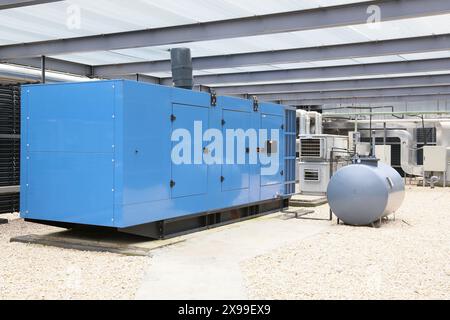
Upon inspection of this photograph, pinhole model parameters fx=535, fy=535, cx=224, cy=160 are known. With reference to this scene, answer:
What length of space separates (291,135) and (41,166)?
18.5 feet

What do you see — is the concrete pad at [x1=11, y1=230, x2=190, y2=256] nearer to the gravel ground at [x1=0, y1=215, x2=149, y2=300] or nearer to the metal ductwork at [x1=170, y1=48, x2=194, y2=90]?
the gravel ground at [x1=0, y1=215, x2=149, y2=300]

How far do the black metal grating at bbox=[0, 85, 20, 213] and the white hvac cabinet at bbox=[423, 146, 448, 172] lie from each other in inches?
495

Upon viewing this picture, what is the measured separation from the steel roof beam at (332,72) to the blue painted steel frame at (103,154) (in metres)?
6.48

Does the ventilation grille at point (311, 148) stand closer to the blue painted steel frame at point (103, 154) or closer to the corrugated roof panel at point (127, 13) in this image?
the corrugated roof panel at point (127, 13)

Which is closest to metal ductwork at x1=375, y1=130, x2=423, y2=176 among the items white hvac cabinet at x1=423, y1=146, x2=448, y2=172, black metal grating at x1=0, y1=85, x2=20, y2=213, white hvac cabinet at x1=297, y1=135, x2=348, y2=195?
white hvac cabinet at x1=423, y1=146, x2=448, y2=172

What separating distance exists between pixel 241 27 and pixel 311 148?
17.1 ft

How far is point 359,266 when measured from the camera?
580 cm

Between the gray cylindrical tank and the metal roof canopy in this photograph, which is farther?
the gray cylindrical tank

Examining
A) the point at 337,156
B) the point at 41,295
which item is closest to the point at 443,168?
the point at 337,156

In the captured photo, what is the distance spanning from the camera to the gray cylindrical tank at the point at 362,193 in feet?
27.8

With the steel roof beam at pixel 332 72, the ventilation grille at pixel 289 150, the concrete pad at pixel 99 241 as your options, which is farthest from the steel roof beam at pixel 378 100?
the concrete pad at pixel 99 241

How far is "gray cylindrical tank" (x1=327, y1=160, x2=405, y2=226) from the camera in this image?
8484mm
